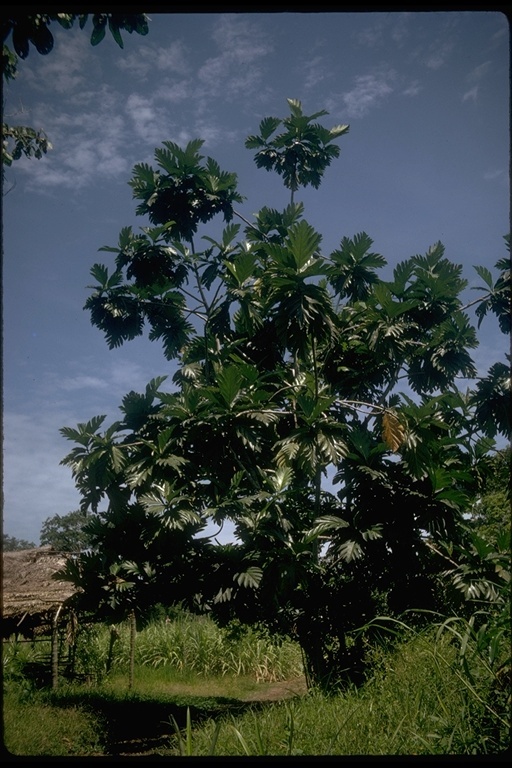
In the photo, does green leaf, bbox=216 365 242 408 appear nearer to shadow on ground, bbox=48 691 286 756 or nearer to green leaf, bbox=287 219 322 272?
green leaf, bbox=287 219 322 272

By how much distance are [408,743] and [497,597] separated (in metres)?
2.38

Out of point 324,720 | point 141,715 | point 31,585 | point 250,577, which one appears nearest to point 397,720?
point 324,720

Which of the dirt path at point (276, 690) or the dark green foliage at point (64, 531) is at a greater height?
the dark green foliage at point (64, 531)

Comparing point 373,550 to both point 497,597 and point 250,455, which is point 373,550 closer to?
point 497,597

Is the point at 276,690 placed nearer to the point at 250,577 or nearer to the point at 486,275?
the point at 250,577

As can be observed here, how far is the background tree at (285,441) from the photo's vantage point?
516 cm

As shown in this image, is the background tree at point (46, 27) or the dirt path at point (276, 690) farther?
the dirt path at point (276, 690)

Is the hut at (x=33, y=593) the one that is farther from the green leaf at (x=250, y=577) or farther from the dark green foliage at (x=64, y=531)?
the dark green foliage at (x=64, y=531)

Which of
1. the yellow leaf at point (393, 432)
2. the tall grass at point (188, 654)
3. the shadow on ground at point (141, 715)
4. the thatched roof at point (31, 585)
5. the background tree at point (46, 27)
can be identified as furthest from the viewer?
the tall grass at point (188, 654)

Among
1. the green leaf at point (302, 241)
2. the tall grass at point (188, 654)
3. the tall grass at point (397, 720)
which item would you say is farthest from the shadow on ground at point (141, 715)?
the green leaf at point (302, 241)

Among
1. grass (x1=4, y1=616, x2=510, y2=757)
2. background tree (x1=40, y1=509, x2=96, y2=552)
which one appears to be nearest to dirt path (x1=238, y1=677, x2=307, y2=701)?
grass (x1=4, y1=616, x2=510, y2=757)

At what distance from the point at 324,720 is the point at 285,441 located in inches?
95.8

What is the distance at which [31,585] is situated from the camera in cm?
1021

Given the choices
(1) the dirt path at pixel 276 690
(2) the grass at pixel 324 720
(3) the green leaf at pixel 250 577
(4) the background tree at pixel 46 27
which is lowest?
(1) the dirt path at pixel 276 690
